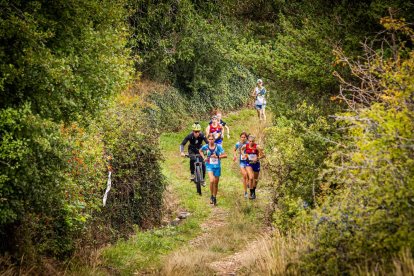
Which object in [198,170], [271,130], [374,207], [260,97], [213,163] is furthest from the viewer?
[260,97]

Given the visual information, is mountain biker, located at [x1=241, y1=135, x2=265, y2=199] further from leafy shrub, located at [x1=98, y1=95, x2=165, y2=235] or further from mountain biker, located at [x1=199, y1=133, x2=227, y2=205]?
leafy shrub, located at [x1=98, y1=95, x2=165, y2=235]

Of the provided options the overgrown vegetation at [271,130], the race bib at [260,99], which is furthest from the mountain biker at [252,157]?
the race bib at [260,99]

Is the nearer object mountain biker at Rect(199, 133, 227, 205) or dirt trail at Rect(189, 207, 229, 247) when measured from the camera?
dirt trail at Rect(189, 207, 229, 247)

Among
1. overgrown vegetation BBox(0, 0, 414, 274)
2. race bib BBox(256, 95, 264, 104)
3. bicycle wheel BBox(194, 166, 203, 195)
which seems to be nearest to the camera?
overgrown vegetation BBox(0, 0, 414, 274)

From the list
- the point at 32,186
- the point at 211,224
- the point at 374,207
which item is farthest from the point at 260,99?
the point at 374,207

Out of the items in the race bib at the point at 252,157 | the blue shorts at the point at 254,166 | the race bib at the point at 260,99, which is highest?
the race bib at the point at 260,99

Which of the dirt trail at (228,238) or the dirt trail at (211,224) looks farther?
the dirt trail at (211,224)

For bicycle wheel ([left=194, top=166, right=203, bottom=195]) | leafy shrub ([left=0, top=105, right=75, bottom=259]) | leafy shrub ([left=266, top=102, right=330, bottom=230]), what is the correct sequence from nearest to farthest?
1. leafy shrub ([left=0, top=105, right=75, bottom=259])
2. leafy shrub ([left=266, top=102, right=330, bottom=230])
3. bicycle wheel ([left=194, top=166, right=203, bottom=195])

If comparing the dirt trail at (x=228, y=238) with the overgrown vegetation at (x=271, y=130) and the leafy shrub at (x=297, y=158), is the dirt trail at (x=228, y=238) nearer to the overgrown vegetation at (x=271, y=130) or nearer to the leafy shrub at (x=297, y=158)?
the leafy shrub at (x=297, y=158)

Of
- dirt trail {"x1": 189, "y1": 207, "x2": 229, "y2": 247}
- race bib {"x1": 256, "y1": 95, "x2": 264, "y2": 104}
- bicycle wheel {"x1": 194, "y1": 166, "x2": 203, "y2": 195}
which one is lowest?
dirt trail {"x1": 189, "y1": 207, "x2": 229, "y2": 247}

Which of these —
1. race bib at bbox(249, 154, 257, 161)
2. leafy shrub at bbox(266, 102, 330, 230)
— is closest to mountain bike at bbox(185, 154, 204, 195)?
race bib at bbox(249, 154, 257, 161)

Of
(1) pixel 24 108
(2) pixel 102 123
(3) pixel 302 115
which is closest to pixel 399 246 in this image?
(1) pixel 24 108

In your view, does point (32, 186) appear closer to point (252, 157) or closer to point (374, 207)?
point (374, 207)

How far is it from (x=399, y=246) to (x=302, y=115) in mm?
6430
